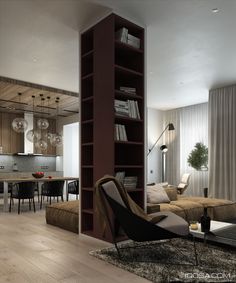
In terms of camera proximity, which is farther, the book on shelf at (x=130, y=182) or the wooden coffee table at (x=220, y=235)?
the book on shelf at (x=130, y=182)

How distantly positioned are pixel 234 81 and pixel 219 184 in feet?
8.78

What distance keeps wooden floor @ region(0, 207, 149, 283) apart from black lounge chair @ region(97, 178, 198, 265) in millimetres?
391

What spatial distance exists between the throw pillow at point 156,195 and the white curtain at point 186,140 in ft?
13.0

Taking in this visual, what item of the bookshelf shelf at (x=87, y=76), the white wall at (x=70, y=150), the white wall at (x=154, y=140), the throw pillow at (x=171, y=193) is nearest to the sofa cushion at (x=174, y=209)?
the throw pillow at (x=171, y=193)

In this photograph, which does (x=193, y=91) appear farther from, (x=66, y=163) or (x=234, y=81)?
(x=66, y=163)

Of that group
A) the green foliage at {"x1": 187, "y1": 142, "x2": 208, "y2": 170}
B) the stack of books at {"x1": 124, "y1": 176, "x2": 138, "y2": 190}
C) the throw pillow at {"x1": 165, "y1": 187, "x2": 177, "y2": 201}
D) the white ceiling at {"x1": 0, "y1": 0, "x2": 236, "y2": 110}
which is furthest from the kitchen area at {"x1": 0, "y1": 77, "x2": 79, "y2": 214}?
the stack of books at {"x1": 124, "y1": 176, "x2": 138, "y2": 190}

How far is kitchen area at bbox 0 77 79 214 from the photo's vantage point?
7.55 meters

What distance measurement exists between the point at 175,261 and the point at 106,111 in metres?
1.99

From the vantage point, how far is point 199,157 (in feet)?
27.4

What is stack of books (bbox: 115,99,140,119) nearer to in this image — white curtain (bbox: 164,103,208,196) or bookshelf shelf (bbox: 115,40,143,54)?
bookshelf shelf (bbox: 115,40,143,54)

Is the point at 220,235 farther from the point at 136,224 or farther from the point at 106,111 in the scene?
the point at 106,111

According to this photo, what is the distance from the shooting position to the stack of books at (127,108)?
12.3ft

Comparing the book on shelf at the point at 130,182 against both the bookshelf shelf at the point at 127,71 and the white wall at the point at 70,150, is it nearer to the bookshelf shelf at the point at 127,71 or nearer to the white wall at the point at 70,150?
the bookshelf shelf at the point at 127,71

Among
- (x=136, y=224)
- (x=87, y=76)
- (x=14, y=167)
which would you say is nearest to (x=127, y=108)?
(x=87, y=76)
